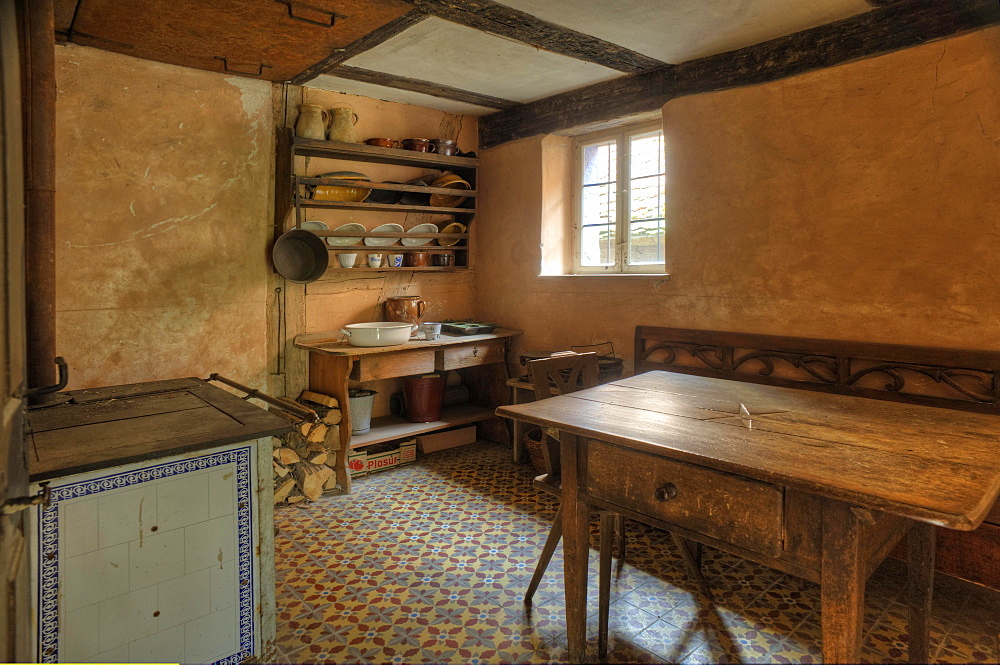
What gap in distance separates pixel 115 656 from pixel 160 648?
114 mm

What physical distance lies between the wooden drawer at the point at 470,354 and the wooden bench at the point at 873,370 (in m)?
1.18

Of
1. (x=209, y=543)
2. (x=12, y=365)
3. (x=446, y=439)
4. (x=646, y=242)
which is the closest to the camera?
(x=12, y=365)

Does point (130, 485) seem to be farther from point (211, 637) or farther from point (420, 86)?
point (420, 86)

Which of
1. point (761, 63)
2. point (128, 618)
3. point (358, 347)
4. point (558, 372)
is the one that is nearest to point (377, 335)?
point (358, 347)

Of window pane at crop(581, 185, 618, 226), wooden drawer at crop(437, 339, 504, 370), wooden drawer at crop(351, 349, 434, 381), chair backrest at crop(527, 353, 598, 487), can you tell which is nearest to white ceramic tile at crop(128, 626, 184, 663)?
chair backrest at crop(527, 353, 598, 487)

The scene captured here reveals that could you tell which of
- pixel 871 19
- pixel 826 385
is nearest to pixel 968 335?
pixel 826 385

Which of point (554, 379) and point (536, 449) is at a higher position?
point (554, 379)

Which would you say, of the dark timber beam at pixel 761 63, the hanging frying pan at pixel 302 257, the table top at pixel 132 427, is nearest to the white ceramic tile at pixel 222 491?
the table top at pixel 132 427

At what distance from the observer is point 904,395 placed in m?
2.72

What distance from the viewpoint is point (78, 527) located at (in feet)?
5.19

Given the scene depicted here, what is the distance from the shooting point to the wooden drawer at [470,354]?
4.02m

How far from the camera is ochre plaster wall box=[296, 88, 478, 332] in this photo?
402 centimetres

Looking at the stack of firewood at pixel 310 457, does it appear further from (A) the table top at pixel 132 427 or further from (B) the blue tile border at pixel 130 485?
(B) the blue tile border at pixel 130 485

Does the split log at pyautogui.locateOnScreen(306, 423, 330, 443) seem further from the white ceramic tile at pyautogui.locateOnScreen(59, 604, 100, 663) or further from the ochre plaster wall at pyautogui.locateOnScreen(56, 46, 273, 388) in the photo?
the white ceramic tile at pyautogui.locateOnScreen(59, 604, 100, 663)
